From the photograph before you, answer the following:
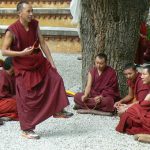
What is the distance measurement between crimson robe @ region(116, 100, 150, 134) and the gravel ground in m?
0.11

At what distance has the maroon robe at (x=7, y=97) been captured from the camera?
661 cm

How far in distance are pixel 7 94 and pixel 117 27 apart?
77.2 inches

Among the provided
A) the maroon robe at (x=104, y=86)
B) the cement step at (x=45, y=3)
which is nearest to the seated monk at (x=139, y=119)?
the maroon robe at (x=104, y=86)

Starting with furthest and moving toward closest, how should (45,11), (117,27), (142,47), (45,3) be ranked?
(45,3) < (45,11) < (142,47) < (117,27)

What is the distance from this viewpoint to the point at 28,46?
19.3 ft

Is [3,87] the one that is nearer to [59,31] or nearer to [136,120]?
[136,120]

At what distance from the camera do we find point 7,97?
6.74 meters

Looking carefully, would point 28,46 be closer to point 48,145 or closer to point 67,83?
point 48,145

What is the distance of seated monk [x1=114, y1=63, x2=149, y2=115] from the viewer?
20.2 feet

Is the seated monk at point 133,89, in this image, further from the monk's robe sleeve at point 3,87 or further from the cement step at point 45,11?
the cement step at point 45,11

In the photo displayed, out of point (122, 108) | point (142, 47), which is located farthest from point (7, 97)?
point (142, 47)

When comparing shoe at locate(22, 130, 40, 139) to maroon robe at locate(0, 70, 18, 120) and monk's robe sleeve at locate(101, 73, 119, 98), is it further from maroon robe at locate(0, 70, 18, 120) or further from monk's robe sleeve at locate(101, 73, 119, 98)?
monk's robe sleeve at locate(101, 73, 119, 98)

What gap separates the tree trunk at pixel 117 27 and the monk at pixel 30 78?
66.4 inches

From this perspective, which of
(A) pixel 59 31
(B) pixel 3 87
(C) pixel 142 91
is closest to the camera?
(C) pixel 142 91
